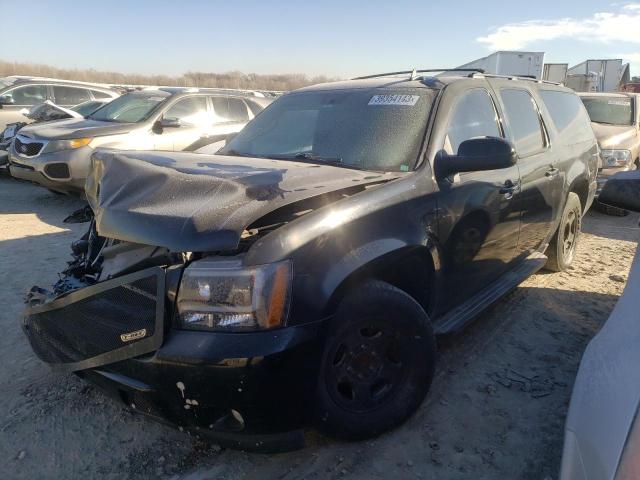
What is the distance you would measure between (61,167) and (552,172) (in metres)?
6.40

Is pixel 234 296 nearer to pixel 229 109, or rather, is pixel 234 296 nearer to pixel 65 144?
pixel 65 144

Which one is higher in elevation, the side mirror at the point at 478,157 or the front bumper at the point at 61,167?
the side mirror at the point at 478,157

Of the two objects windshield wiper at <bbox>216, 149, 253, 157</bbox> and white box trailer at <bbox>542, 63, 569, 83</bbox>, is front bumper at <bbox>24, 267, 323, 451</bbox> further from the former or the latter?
white box trailer at <bbox>542, 63, 569, 83</bbox>

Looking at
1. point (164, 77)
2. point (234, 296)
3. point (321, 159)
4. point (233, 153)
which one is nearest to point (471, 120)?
point (321, 159)

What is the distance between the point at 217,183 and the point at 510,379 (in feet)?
7.15

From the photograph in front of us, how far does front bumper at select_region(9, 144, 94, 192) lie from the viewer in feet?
23.8

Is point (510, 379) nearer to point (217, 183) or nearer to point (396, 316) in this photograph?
point (396, 316)

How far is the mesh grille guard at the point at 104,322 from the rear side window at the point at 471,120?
194cm

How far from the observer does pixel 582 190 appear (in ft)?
16.8

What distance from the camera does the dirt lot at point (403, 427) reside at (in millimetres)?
2385

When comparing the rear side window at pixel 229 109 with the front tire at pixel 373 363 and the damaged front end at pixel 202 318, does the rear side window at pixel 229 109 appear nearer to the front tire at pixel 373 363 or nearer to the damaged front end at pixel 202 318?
the damaged front end at pixel 202 318

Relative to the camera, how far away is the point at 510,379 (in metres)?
3.19

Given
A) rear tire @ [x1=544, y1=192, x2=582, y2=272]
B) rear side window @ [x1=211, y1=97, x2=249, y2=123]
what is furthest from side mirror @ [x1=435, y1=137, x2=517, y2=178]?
rear side window @ [x1=211, y1=97, x2=249, y2=123]

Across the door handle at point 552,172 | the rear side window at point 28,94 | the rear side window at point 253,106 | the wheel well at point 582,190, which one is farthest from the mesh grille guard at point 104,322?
the rear side window at point 28,94
